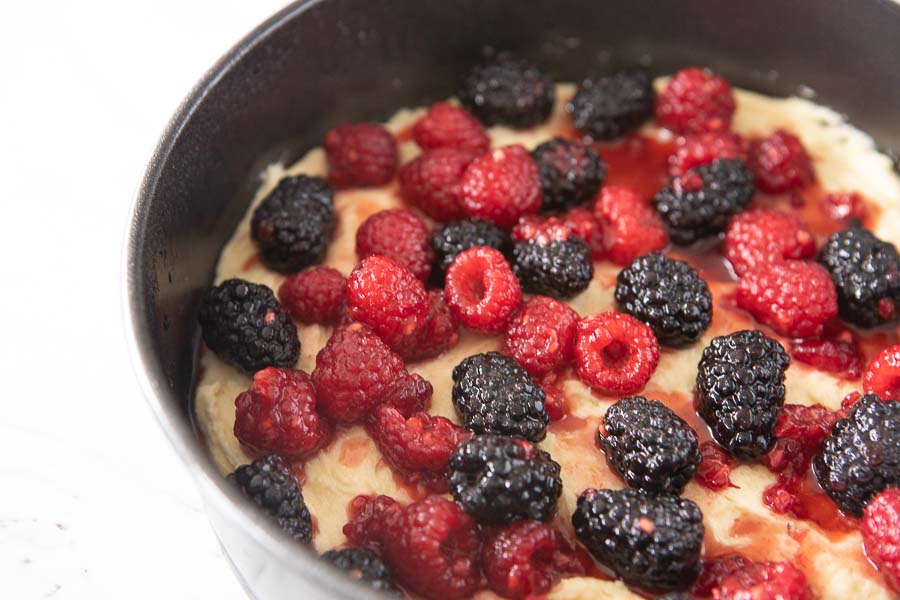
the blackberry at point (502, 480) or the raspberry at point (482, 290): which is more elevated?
the raspberry at point (482, 290)

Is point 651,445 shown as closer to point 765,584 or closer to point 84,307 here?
point 765,584

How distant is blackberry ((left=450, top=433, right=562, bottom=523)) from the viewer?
1824 millimetres

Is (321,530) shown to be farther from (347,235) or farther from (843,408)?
(843,408)

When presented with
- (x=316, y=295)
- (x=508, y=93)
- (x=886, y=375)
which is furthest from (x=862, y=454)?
(x=508, y=93)

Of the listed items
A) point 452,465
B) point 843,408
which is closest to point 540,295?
point 452,465

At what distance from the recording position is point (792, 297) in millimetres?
2252

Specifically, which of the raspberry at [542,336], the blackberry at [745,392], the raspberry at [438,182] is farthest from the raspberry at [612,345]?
the raspberry at [438,182]

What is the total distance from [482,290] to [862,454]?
0.89m

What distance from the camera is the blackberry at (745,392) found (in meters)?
2.03

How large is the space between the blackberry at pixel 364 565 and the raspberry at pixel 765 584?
24.9 inches

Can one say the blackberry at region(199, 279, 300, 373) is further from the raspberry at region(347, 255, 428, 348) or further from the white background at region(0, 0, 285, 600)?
the white background at region(0, 0, 285, 600)

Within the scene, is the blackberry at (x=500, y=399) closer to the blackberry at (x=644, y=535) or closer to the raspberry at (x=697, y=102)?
the blackberry at (x=644, y=535)

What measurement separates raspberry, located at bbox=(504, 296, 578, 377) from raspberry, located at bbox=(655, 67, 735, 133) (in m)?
0.84

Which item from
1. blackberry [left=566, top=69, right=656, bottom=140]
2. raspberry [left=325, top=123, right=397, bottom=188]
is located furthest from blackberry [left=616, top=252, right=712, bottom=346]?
raspberry [left=325, top=123, right=397, bottom=188]
